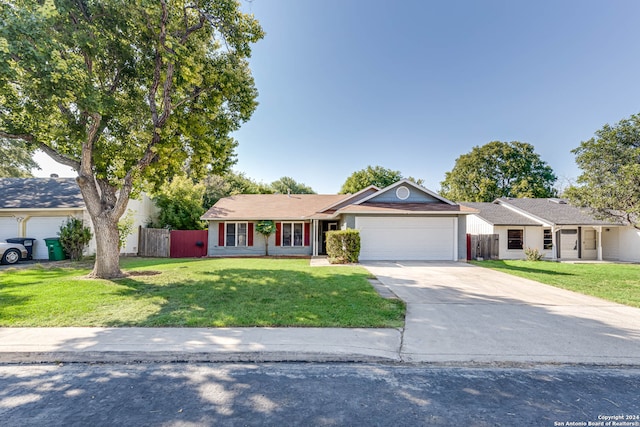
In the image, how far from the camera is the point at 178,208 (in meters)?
20.1

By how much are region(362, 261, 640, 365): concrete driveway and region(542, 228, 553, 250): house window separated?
1342cm

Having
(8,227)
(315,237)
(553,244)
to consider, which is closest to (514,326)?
(315,237)

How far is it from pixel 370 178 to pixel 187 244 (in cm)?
2609

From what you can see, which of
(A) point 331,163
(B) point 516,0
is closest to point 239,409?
(B) point 516,0

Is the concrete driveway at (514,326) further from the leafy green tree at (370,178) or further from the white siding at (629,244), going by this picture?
the leafy green tree at (370,178)

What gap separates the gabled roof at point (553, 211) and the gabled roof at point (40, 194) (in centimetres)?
2787

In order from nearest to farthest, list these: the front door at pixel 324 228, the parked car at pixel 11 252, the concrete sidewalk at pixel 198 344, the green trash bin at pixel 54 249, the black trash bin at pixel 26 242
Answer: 1. the concrete sidewalk at pixel 198 344
2. the parked car at pixel 11 252
3. the green trash bin at pixel 54 249
4. the black trash bin at pixel 26 242
5. the front door at pixel 324 228

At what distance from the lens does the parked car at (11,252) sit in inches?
505

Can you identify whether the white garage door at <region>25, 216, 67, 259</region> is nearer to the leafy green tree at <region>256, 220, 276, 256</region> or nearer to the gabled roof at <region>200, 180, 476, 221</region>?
the gabled roof at <region>200, 180, 476, 221</region>

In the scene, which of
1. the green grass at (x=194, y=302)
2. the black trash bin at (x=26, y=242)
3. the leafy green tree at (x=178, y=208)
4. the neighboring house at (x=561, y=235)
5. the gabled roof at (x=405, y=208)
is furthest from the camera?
the leafy green tree at (x=178, y=208)

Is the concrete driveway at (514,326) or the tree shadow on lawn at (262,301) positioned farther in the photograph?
the tree shadow on lawn at (262,301)

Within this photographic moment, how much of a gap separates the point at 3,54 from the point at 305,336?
27.5 feet

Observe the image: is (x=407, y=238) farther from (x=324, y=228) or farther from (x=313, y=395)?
(x=313, y=395)

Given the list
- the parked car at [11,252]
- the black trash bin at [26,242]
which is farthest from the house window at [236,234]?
the parked car at [11,252]
